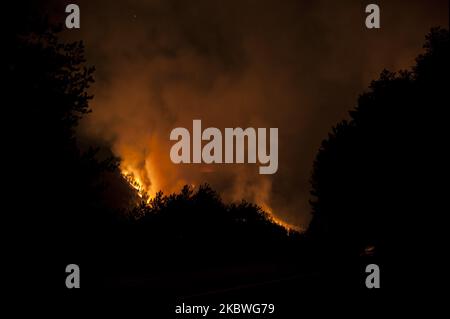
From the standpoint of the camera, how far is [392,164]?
2100cm

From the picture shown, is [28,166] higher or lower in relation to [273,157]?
lower

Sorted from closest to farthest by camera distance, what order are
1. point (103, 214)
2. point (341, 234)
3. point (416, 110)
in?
point (103, 214)
point (416, 110)
point (341, 234)

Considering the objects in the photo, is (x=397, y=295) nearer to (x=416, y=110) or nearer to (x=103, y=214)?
(x=103, y=214)

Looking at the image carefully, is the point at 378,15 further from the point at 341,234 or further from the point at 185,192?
the point at 341,234

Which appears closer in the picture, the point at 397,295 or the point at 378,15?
the point at 397,295

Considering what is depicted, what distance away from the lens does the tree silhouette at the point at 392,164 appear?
18.5m

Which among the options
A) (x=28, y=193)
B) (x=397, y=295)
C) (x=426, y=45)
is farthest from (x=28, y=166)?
(x=426, y=45)

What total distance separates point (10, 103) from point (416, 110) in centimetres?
1890

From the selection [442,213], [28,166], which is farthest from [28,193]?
[442,213]

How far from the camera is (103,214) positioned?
17.2 m

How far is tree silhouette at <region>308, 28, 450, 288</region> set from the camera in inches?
727

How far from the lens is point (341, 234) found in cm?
3044
